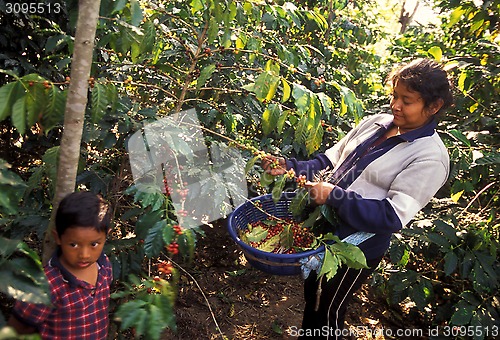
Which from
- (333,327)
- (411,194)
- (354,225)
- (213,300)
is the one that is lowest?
(213,300)

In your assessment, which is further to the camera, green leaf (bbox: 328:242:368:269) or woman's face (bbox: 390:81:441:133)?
woman's face (bbox: 390:81:441:133)

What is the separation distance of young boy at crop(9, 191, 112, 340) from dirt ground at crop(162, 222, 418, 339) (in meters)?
1.19

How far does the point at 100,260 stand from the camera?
1.42m

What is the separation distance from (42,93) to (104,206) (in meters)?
0.39

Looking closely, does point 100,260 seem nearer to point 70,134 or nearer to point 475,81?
point 70,134

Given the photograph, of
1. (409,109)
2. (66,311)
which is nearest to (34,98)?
(66,311)

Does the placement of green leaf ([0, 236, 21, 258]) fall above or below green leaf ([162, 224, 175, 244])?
above

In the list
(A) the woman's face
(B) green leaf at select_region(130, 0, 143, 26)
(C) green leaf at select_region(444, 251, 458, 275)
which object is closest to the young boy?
(B) green leaf at select_region(130, 0, 143, 26)

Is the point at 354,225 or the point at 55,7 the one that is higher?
the point at 55,7

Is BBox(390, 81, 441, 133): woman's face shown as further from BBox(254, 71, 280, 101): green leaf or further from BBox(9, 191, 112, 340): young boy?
BBox(9, 191, 112, 340): young boy

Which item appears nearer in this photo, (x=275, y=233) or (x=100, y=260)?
(x=100, y=260)

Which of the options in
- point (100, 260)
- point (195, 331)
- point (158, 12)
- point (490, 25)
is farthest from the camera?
point (490, 25)

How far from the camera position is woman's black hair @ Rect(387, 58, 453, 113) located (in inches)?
62.3

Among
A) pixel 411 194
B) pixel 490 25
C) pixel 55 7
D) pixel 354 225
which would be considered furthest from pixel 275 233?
pixel 490 25
